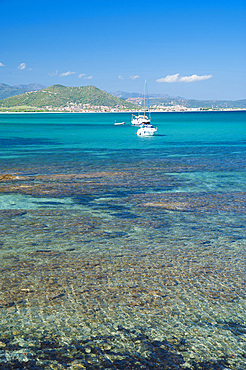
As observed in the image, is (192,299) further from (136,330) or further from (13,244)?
(13,244)

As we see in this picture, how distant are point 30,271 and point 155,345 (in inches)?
224

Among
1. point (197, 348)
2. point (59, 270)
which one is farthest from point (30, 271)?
point (197, 348)

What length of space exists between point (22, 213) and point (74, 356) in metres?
13.4

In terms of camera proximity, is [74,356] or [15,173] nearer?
[74,356]

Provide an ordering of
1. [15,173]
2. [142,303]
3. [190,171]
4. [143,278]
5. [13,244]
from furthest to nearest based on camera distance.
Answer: [190,171]
[15,173]
[13,244]
[143,278]
[142,303]

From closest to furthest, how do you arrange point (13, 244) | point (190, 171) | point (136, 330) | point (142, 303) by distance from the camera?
1. point (136, 330)
2. point (142, 303)
3. point (13, 244)
4. point (190, 171)

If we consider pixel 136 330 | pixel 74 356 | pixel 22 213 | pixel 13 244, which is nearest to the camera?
pixel 74 356

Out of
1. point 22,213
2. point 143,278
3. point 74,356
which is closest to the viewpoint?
point 74,356

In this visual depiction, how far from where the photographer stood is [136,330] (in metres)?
9.98

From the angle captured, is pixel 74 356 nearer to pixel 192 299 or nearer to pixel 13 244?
pixel 192 299

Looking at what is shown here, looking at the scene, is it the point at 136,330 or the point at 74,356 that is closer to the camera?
the point at 74,356

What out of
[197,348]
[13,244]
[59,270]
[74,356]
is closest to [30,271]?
[59,270]

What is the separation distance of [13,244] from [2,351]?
770 cm

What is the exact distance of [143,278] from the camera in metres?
13.1
